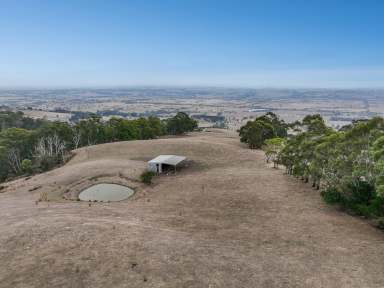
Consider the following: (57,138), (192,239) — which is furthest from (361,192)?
(57,138)

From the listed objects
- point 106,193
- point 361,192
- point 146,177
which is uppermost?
point 361,192

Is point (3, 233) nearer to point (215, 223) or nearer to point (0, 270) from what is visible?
point (0, 270)

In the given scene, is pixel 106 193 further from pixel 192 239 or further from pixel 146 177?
pixel 192 239

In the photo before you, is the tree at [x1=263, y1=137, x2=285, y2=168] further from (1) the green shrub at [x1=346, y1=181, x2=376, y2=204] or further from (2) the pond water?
(2) the pond water

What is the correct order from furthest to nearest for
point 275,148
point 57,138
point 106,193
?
1. point 57,138
2. point 275,148
3. point 106,193

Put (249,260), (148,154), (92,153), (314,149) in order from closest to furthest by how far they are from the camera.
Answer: (249,260) → (314,149) → (148,154) → (92,153)

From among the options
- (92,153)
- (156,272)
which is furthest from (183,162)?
(156,272)
